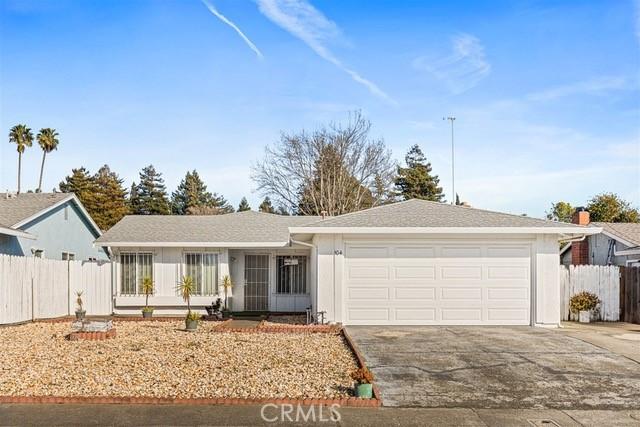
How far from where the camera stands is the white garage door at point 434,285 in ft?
50.3

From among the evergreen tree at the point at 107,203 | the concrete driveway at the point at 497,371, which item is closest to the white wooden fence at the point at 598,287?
the concrete driveway at the point at 497,371

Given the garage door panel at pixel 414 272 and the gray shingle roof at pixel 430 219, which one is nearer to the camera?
the gray shingle roof at pixel 430 219

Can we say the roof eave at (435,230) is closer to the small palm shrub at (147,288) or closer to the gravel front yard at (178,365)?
the gravel front yard at (178,365)

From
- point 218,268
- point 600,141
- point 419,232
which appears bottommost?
point 218,268

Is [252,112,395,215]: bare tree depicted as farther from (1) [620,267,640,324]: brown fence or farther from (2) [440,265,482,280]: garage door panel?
(2) [440,265,482,280]: garage door panel

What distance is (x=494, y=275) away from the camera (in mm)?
15406

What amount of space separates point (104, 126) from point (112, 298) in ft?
20.3

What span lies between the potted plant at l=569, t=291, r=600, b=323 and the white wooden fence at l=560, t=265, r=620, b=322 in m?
0.15

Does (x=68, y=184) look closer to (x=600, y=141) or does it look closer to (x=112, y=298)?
(x=112, y=298)

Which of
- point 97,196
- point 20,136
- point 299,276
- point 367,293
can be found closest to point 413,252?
point 367,293

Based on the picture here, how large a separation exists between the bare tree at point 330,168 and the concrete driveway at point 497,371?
2325 cm

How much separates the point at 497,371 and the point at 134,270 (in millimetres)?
13179

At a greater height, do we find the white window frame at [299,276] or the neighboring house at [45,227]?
the neighboring house at [45,227]

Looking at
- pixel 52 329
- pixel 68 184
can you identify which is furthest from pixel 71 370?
pixel 68 184
